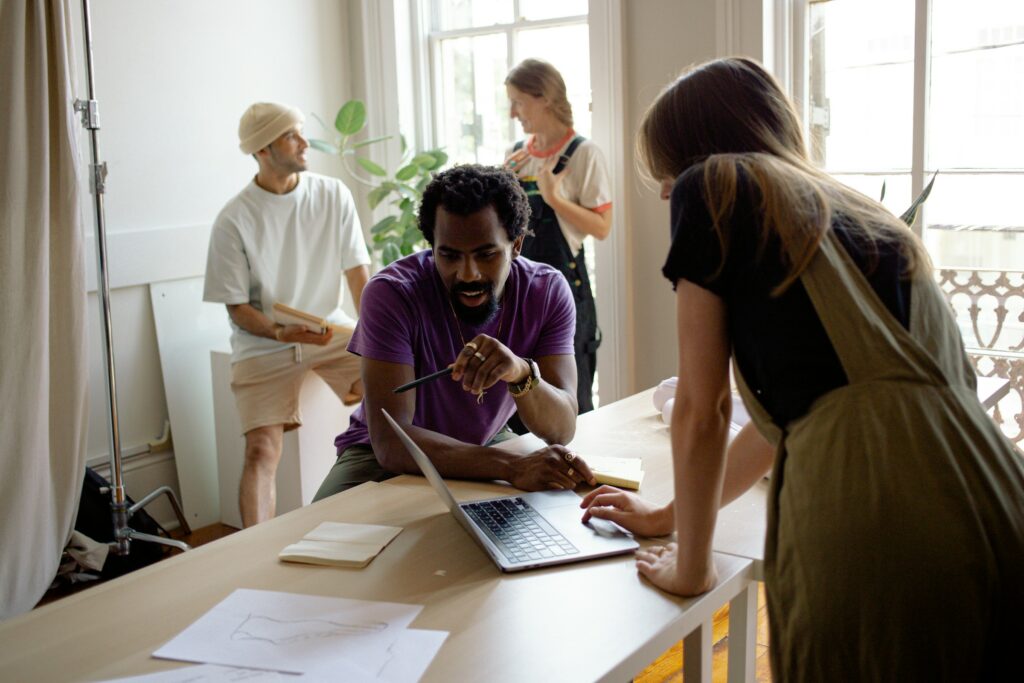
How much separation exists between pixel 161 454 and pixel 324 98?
1579mm

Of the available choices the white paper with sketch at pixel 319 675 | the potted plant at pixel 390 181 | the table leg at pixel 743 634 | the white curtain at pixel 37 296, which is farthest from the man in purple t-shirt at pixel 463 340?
the potted plant at pixel 390 181

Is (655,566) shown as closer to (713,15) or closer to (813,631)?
(813,631)

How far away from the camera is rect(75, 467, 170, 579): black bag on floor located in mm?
3166

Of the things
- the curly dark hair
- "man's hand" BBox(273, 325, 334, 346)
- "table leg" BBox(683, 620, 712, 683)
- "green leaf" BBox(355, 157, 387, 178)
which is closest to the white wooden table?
"table leg" BBox(683, 620, 712, 683)

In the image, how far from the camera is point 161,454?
3.68 m

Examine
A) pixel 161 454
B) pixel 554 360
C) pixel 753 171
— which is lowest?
pixel 161 454

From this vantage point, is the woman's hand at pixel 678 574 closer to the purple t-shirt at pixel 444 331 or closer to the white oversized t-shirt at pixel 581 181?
the purple t-shirt at pixel 444 331

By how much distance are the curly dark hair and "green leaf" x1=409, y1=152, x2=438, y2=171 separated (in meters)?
1.69

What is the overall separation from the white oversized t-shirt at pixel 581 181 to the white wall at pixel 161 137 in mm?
1280

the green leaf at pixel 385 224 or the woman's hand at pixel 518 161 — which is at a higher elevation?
the woman's hand at pixel 518 161

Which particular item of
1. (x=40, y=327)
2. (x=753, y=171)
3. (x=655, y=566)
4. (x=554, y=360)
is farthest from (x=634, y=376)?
(x=753, y=171)

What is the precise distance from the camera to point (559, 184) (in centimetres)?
331

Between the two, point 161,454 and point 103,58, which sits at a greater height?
point 103,58

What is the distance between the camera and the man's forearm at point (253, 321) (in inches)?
132
